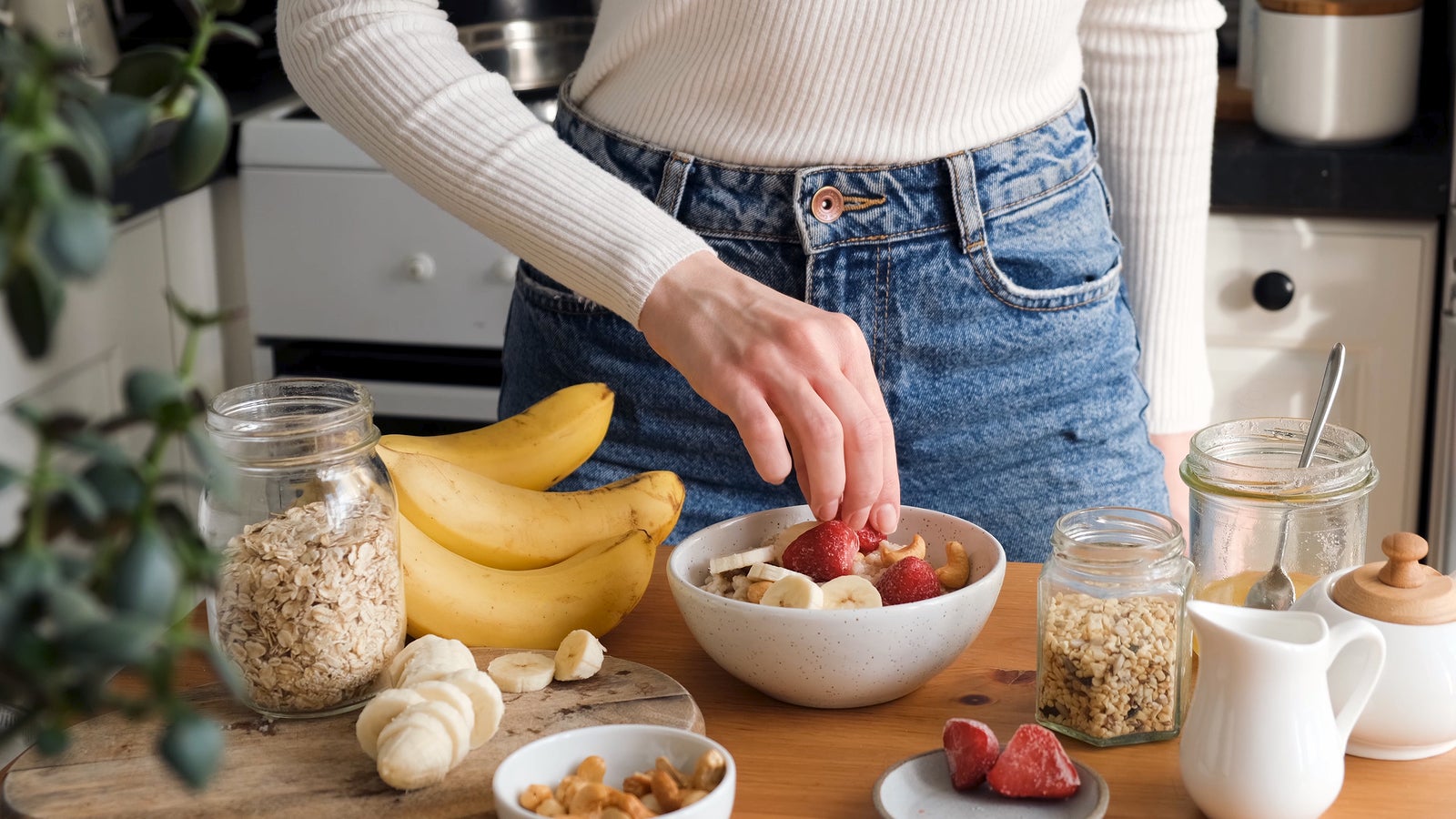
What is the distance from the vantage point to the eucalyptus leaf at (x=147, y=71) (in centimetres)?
31

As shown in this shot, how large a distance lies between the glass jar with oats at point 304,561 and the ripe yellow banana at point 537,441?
0.50ft

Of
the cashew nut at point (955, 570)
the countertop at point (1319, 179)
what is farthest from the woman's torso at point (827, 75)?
the countertop at point (1319, 179)

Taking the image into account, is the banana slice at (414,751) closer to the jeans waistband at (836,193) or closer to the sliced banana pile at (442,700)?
the sliced banana pile at (442,700)

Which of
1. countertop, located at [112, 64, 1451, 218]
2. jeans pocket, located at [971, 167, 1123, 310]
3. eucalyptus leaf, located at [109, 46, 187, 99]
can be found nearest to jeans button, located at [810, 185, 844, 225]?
jeans pocket, located at [971, 167, 1123, 310]

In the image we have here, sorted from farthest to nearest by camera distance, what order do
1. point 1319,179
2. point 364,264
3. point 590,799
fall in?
point 364,264
point 1319,179
point 590,799

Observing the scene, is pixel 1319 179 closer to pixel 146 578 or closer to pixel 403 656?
pixel 403 656

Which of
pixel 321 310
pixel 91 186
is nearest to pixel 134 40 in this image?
pixel 321 310

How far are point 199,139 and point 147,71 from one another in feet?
0.13

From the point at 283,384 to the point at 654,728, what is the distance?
267mm

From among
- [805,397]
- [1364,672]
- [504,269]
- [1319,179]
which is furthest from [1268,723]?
[504,269]

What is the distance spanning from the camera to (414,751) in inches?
22.9

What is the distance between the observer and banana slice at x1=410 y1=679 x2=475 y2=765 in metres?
0.61

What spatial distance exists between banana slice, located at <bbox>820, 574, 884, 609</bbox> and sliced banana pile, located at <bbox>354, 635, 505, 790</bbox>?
0.16 meters

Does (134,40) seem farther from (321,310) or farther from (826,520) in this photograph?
(826,520)
